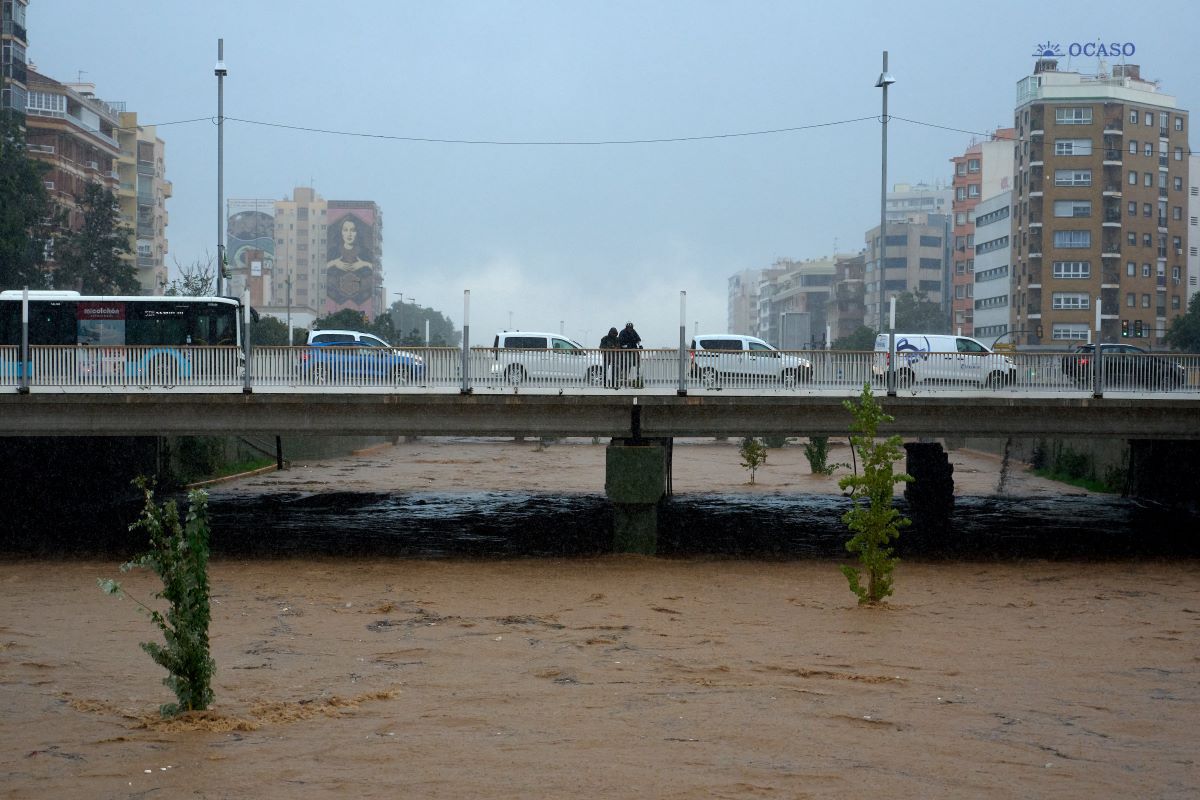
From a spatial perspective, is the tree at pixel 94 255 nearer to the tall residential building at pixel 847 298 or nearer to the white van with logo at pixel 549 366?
the white van with logo at pixel 549 366

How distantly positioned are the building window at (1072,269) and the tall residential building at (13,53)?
227 ft

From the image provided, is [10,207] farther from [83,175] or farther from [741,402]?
[741,402]

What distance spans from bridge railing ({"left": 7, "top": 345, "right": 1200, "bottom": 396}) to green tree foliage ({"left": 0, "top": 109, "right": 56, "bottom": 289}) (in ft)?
105

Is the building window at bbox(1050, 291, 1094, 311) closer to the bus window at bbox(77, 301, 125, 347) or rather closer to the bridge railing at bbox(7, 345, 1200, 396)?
the bridge railing at bbox(7, 345, 1200, 396)

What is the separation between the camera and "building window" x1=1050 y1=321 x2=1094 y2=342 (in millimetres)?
93438

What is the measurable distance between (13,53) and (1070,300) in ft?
235

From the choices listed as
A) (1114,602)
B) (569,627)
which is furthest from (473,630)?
(1114,602)

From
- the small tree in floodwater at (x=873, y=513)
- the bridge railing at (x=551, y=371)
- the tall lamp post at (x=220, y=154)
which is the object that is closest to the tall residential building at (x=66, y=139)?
the tall lamp post at (x=220, y=154)

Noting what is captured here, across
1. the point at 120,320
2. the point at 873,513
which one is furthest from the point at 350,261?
the point at 873,513

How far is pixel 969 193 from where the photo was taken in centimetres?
13075

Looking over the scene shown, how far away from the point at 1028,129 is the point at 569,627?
81.8m

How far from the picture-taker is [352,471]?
5938 cm

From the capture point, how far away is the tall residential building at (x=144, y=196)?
105m

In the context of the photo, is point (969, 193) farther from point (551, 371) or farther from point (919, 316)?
point (551, 371)
